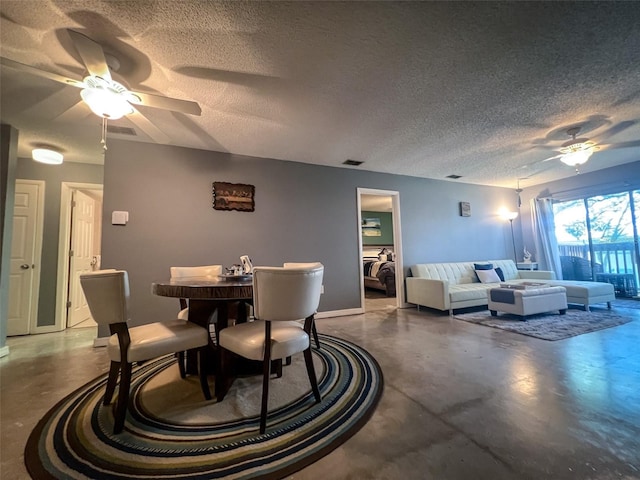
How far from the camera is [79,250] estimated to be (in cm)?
389

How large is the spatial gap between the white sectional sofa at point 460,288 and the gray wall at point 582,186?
147cm

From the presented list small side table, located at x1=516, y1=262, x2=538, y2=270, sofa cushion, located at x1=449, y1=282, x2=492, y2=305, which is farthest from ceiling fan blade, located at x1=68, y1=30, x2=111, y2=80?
small side table, located at x1=516, y1=262, x2=538, y2=270

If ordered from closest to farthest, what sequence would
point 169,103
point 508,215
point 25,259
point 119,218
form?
point 169,103 < point 119,218 < point 25,259 < point 508,215

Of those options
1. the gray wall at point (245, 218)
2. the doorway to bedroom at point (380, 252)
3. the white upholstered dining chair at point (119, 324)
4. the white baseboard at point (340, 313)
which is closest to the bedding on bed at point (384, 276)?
the doorway to bedroom at point (380, 252)

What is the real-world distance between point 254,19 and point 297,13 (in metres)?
0.27

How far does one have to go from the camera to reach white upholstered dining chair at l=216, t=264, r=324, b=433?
56.1 inches

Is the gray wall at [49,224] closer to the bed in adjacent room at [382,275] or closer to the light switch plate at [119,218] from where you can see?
the light switch plate at [119,218]

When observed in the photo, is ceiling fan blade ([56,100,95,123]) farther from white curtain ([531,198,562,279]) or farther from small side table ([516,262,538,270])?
white curtain ([531,198,562,279])

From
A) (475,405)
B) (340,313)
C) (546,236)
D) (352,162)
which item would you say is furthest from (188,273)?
(546,236)

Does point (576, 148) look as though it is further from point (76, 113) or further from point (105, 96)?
point (76, 113)

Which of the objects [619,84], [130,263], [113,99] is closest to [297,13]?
[113,99]

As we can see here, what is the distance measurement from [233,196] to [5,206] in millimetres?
2284

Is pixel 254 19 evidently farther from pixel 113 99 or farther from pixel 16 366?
pixel 16 366

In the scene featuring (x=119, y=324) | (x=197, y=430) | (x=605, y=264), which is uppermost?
(x=605, y=264)
